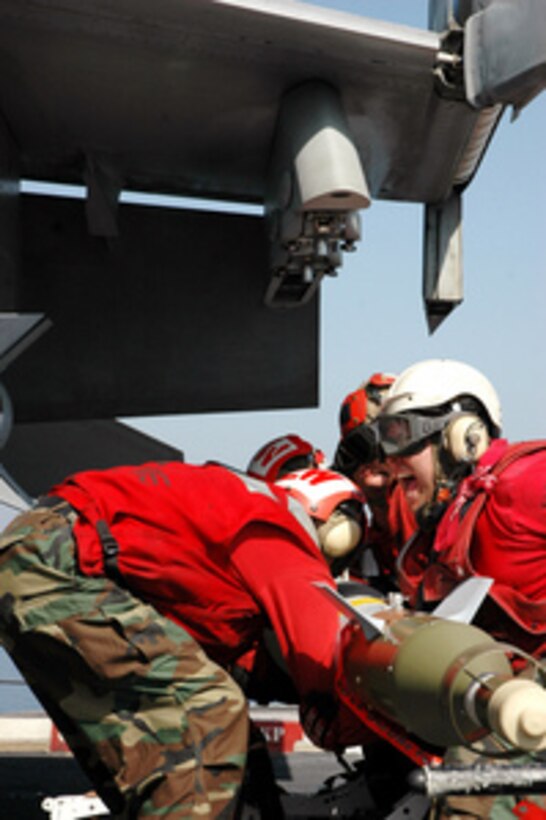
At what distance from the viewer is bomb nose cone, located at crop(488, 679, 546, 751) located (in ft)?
7.12

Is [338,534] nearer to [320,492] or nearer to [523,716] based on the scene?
[320,492]

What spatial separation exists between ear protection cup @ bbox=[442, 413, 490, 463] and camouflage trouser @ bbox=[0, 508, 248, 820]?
3.54ft

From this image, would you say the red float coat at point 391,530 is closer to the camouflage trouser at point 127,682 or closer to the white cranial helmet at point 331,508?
the white cranial helmet at point 331,508

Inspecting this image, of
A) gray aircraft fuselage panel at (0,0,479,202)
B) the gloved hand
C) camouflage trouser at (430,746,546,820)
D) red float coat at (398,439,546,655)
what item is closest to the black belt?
the gloved hand

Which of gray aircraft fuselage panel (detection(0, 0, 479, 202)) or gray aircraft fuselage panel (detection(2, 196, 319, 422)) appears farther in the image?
gray aircraft fuselage panel (detection(2, 196, 319, 422))

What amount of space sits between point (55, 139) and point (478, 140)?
2.71 m

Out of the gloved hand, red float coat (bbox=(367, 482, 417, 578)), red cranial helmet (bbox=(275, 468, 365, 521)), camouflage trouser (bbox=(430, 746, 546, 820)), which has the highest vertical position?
red cranial helmet (bbox=(275, 468, 365, 521))

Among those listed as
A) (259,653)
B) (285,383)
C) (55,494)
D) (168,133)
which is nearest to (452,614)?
(259,653)

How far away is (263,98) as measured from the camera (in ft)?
23.7

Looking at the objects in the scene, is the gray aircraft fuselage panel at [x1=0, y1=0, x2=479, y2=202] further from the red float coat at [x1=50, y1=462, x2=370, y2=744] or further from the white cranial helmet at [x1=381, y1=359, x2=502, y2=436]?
the red float coat at [x1=50, y1=462, x2=370, y2=744]

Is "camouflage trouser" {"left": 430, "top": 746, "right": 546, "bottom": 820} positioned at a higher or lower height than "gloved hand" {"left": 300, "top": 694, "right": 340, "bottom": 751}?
lower

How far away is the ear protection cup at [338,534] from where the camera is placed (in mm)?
4113

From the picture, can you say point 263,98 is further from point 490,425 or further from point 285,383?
point 490,425

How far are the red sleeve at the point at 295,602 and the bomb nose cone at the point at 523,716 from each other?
88 cm
